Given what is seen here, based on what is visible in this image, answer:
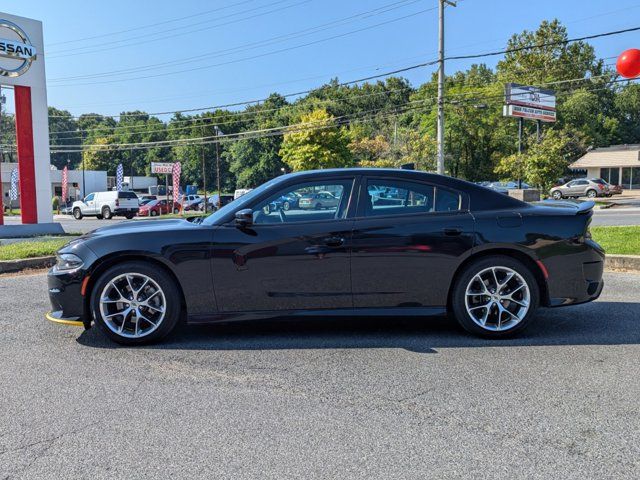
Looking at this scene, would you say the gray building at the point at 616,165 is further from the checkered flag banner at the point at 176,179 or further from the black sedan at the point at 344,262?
the black sedan at the point at 344,262

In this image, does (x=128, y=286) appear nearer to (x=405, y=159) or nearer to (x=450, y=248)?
(x=450, y=248)

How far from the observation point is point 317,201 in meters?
4.79

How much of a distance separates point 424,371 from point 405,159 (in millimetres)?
44968

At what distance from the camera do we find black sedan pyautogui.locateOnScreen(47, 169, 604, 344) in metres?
4.58

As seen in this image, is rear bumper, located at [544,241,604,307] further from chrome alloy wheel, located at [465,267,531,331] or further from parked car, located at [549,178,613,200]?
parked car, located at [549,178,613,200]

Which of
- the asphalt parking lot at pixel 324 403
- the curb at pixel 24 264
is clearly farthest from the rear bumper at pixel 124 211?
the asphalt parking lot at pixel 324 403

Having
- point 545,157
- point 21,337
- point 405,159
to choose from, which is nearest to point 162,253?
point 21,337

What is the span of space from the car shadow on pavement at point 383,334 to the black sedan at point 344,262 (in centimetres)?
19

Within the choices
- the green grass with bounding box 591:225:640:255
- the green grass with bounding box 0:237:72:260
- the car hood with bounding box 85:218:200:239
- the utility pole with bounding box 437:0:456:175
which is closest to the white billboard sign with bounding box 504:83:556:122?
the utility pole with bounding box 437:0:456:175

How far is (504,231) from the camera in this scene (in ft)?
15.6

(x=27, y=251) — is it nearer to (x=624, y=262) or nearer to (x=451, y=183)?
(x=451, y=183)

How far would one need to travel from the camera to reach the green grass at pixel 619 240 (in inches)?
351

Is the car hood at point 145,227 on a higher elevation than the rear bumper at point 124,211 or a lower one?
higher

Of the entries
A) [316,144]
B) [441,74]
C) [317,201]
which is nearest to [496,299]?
Answer: [317,201]
